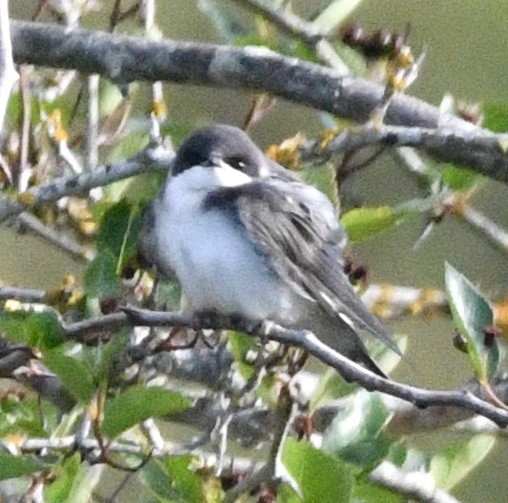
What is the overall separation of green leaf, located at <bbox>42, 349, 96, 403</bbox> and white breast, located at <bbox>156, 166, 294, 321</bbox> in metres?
0.48

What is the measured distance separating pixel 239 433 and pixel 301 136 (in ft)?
1.68

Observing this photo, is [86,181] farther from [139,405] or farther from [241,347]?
[139,405]

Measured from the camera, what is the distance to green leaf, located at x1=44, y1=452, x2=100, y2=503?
86.7 inches

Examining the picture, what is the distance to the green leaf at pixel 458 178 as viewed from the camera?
2.82 metres

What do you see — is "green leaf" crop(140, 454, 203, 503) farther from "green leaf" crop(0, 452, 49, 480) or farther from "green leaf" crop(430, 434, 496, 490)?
"green leaf" crop(430, 434, 496, 490)

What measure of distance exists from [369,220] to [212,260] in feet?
0.97

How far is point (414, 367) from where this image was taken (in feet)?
20.6

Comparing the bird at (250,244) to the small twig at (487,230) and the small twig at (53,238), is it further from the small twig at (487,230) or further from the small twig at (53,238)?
the small twig at (487,230)

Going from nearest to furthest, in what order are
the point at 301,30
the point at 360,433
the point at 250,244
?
the point at 360,433, the point at 250,244, the point at 301,30

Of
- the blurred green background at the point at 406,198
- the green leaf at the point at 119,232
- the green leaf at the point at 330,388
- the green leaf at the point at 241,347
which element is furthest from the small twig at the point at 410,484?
the blurred green background at the point at 406,198

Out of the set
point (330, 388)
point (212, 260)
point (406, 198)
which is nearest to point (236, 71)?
point (212, 260)

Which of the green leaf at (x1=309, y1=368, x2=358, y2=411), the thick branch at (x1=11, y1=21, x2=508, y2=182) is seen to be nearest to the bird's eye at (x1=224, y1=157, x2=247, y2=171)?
the thick branch at (x1=11, y1=21, x2=508, y2=182)

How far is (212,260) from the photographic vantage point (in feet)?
9.00

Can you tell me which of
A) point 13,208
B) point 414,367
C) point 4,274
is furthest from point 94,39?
point 414,367
